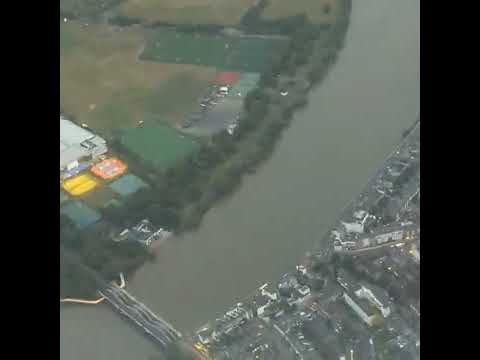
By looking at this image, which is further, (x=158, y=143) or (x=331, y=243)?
(x=158, y=143)

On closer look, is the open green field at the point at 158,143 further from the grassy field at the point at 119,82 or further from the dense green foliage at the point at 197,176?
the grassy field at the point at 119,82

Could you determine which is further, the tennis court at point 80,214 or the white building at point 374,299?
the tennis court at point 80,214

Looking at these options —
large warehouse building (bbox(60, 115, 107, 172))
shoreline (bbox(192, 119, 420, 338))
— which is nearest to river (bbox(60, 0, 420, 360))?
shoreline (bbox(192, 119, 420, 338))

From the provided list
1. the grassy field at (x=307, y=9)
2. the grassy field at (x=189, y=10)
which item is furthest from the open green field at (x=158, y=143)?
the grassy field at (x=307, y=9)

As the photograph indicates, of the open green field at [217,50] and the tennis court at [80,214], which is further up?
the open green field at [217,50]

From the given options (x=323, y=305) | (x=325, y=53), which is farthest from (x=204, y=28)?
(x=323, y=305)

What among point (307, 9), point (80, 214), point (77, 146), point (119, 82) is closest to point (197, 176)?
point (80, 214)

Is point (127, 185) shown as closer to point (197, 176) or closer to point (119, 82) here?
point (197, 176)
